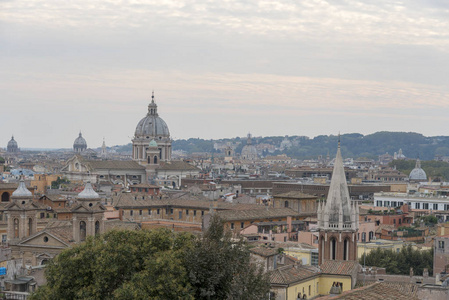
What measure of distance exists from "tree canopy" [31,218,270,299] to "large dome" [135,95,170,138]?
13278cm

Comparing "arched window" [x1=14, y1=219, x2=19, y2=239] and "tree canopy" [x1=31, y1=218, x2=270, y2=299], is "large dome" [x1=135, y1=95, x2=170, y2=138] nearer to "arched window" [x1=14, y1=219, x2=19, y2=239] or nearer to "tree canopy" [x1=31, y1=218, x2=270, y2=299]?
"arched window" [x1=14, y1=219, x2=19, y2=239]

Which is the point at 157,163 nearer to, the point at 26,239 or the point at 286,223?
the point at 286,223

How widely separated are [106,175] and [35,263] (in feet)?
301

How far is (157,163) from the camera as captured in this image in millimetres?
145875

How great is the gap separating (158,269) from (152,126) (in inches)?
5375

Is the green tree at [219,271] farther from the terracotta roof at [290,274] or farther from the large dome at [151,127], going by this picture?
A: the large dome at [151,127]

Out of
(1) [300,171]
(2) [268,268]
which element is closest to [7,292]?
(2) [268,268]

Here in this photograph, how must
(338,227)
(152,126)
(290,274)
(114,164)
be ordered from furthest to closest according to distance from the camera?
(152,126)
(114,164)
(338,227)
(290,274)

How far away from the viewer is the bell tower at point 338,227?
45375 mm

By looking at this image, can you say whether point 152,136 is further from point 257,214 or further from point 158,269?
point 158,269

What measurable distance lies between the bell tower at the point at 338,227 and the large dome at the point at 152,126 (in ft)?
375

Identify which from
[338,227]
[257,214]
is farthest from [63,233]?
[257,214]

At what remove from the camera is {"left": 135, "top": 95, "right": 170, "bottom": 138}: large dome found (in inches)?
6334

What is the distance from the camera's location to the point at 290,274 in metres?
33.0
